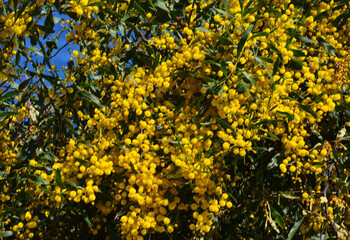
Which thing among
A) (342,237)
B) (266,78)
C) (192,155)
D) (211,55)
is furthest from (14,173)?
(342,237)

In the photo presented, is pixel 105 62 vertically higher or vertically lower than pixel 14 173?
higher

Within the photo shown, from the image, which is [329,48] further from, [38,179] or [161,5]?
[38,179]

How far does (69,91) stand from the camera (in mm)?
2053

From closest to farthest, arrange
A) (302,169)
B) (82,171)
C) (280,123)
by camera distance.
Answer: (82,171), (280,123), (302,169)

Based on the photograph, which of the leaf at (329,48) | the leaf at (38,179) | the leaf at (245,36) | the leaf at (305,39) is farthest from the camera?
the leaf at (329,48)

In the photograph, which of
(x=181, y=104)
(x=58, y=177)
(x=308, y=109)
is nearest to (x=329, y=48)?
(x=308, y=109)

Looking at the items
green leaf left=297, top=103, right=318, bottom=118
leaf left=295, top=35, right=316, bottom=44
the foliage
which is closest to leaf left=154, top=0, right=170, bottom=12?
the foliage

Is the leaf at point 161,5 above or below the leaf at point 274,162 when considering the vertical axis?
above

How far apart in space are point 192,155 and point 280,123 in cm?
49

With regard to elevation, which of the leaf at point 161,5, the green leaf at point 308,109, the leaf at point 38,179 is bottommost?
the green leaf at point 308,109

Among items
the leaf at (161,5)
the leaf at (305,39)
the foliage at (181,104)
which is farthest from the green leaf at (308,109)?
the leaf at (161,5)

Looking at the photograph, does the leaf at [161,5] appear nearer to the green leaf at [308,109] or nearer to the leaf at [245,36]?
the leaf at [245,36]

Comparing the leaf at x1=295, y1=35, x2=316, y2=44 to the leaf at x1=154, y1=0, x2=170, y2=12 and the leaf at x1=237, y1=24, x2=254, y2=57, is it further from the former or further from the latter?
the leaf at x1=154, y1=0, x2=170, y2=12

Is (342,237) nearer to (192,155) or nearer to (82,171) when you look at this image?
(192,155)
